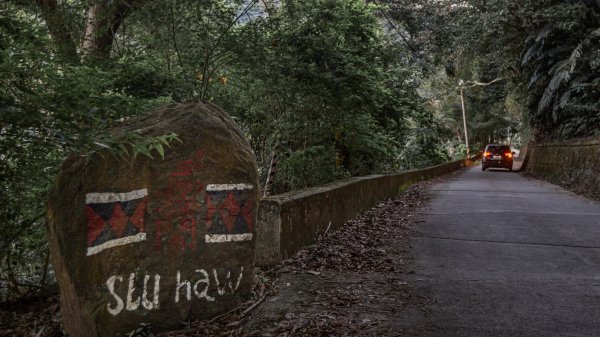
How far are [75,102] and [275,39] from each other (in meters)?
5.28

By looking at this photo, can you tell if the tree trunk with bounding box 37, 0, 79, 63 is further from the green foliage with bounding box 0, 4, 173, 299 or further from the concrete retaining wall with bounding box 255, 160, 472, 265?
the concrete retaining wall with bounding box 255, 160, 472, 265

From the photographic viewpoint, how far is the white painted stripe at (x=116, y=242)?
11.7ft

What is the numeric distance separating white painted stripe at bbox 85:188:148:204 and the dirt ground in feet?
3.30

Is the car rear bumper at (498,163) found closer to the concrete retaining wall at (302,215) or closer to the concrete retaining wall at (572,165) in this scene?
the concrete retaining wall at (572,165)

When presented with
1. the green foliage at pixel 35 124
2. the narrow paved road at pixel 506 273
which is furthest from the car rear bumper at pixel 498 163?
the green foliage at pixel 35 124

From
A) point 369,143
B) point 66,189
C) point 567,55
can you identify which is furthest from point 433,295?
point 567,55

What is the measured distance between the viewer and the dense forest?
4.07m

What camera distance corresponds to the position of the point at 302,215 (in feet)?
20.5

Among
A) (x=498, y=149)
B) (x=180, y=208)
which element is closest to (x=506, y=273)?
(x=180, y=208)

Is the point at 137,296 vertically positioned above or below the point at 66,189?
below

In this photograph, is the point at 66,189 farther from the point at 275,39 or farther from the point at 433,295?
the point at 275,39

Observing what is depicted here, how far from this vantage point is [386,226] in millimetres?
8672

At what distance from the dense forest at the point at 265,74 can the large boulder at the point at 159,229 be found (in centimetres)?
27

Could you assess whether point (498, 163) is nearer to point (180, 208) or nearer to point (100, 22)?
point (100, 22)
